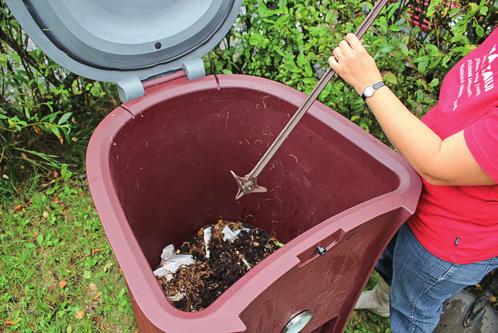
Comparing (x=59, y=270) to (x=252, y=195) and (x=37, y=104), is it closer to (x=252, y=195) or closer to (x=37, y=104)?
(x=37, y=104)

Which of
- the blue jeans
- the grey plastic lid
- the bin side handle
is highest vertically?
the grey plastic lid

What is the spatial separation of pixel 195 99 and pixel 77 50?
37 cm

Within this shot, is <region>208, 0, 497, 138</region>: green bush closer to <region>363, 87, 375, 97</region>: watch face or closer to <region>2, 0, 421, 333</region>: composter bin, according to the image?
<region>2, 0, 421, 333</region>: composter bin

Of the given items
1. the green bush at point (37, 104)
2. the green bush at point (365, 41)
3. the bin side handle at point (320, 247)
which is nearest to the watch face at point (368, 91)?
the bin side handle at point (320, 247)

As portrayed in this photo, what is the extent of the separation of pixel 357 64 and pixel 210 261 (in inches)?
37.9

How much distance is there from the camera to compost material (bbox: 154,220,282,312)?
159 centimetres

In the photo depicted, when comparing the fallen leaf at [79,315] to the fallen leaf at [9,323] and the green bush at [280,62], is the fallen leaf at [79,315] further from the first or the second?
the green bush at [280,62]

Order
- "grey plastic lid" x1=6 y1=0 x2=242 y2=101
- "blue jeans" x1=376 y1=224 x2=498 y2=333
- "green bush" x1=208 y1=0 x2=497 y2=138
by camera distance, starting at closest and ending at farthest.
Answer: "grey plastic lid" x1=6 y1=0 x2=242 y2=101 → "blue jeans" x1=376 y1=224 x2=498 y2=333 → "green bush" x1=208 y1=0 x2=497 y2=138

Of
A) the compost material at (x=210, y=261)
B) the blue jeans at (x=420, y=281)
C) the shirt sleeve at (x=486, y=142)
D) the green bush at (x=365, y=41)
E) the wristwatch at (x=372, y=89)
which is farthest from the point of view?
the green bush at (x=365, y=41)

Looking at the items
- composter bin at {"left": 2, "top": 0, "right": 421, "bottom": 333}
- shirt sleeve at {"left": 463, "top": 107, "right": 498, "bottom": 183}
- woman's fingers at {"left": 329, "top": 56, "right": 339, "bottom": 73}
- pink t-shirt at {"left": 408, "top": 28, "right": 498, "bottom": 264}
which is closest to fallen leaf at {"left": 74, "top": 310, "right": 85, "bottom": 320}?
composter bin at {"left": 2, "top": 0, "right": 421, "bottom": 333}

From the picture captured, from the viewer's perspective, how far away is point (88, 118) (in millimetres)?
2436

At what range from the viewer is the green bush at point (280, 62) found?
1.88m

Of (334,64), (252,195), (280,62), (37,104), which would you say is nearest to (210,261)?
(252,195)

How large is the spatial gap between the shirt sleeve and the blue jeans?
46 centimetres
